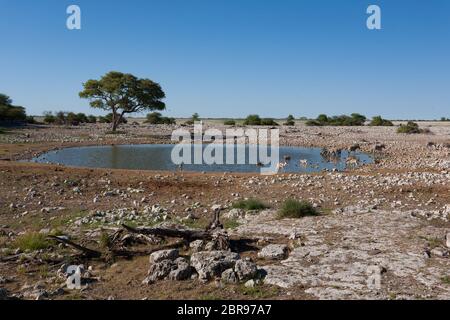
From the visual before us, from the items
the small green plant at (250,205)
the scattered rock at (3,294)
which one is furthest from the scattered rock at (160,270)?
the small green plant at (250,205)

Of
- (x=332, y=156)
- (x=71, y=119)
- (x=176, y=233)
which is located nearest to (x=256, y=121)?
(x=71, y=119)

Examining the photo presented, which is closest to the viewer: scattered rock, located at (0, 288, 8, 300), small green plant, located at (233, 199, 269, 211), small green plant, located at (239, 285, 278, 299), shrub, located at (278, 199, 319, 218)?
small green plant, located at (239, 285, 278, 299)

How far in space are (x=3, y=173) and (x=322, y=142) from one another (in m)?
33.9

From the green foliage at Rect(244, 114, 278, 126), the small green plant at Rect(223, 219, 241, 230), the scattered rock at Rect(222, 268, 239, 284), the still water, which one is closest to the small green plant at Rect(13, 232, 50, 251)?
the small green plant at Rect(223, 219, 241, 230)

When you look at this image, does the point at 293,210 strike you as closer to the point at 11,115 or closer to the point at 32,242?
the point at 32,242

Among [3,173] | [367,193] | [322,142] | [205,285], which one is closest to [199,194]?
[367,193]

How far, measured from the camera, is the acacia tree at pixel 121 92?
5478cm

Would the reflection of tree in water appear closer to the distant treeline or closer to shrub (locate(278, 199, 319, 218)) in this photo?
shrub (locate(278, 199, 319, 218))

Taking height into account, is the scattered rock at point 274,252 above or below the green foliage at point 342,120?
below

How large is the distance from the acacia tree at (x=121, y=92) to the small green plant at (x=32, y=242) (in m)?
47.0

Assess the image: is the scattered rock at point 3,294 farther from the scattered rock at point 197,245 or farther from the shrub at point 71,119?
the shrub at point 71,119

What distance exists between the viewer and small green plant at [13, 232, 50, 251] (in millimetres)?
8898

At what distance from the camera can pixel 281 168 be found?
25234 mm

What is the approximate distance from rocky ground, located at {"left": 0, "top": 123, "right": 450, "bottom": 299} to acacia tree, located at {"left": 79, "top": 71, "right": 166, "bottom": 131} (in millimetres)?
37810
